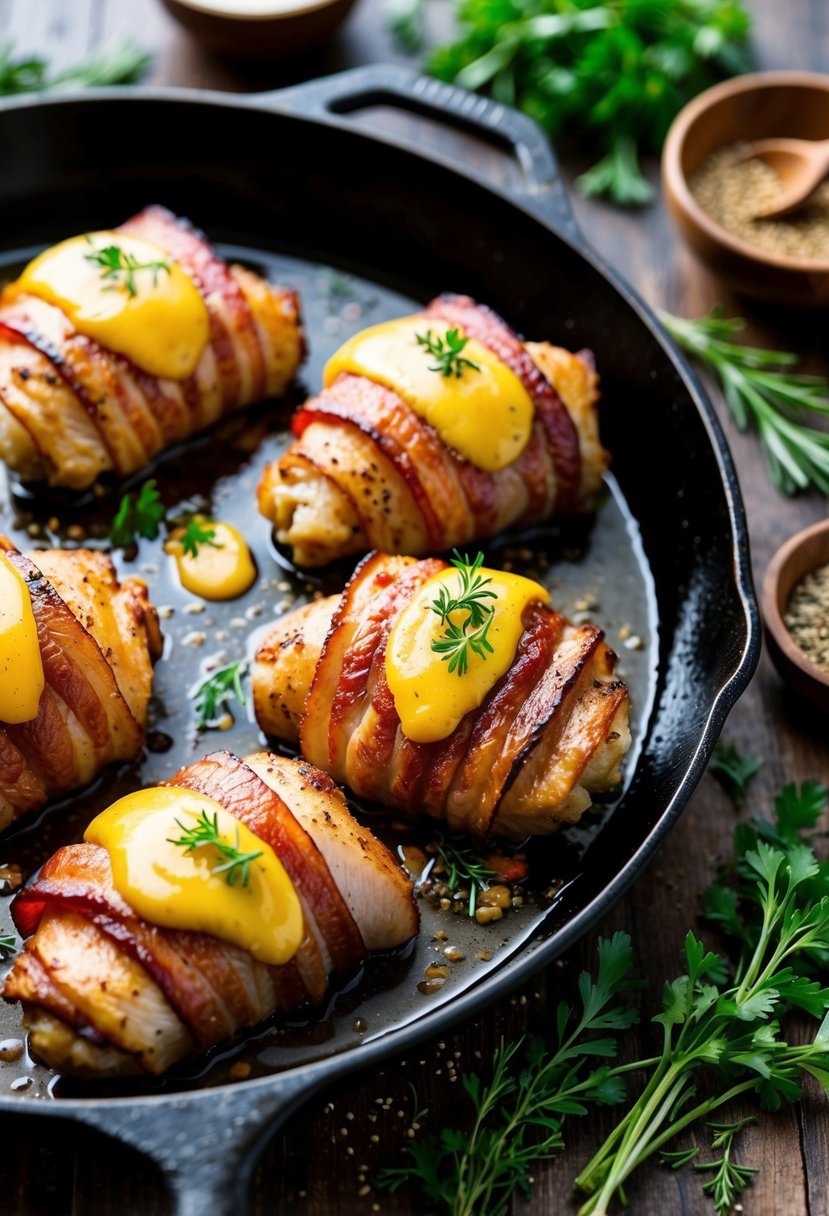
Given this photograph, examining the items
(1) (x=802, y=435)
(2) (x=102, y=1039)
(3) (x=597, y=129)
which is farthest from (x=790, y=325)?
(2) (x=102, y=1039)

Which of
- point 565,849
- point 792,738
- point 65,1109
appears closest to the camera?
point 65,1109

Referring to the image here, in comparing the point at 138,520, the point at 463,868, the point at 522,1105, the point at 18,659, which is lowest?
the point at 522,1105

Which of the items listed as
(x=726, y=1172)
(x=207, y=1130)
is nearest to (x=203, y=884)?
(x=207, y=1130)

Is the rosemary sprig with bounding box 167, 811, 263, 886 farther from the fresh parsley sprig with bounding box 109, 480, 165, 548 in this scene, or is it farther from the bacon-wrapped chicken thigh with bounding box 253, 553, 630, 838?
the fresh parsley sprig with bounding box 109, 480, 165, 548

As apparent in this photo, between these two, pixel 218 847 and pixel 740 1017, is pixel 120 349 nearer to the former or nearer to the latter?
pixel 218 847

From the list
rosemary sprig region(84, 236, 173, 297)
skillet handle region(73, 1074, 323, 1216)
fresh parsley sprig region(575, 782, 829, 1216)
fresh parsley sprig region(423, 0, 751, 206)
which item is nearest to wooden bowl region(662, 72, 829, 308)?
fresh parsley sprig region(423, 0, 751, 206)

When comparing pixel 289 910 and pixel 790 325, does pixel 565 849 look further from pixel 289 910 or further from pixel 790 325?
pixel 790 325
